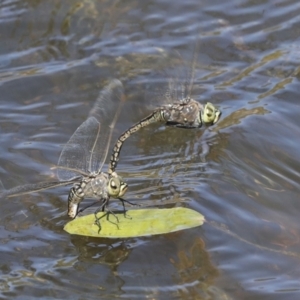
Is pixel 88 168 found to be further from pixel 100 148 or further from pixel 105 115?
pixel 105 115

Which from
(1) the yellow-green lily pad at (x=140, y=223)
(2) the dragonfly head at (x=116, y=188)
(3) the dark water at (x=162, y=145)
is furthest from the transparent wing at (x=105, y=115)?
(1) the yellow-green lily pad at (x=140, y=223)

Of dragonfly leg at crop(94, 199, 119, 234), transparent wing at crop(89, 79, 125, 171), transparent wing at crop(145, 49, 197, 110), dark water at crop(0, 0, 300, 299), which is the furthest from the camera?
transparent wing at crop(145, 49, 197, 110)

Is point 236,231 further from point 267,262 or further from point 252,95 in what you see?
point 252,95

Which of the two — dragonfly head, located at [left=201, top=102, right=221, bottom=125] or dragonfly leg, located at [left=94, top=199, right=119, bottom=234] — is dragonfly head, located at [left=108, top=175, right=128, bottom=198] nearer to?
dragonfly leg, located at [left=94, top=199, right=119, bottom=234]

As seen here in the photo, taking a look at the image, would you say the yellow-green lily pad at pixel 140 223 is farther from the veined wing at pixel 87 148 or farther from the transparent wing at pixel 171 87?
the transparent wing at pixel 171 87

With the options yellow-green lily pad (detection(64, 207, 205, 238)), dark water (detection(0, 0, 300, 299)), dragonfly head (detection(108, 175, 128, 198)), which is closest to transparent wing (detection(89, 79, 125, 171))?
dark water (detection(0, 0, 300, 299))

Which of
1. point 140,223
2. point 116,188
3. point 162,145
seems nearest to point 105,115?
point 162,145
